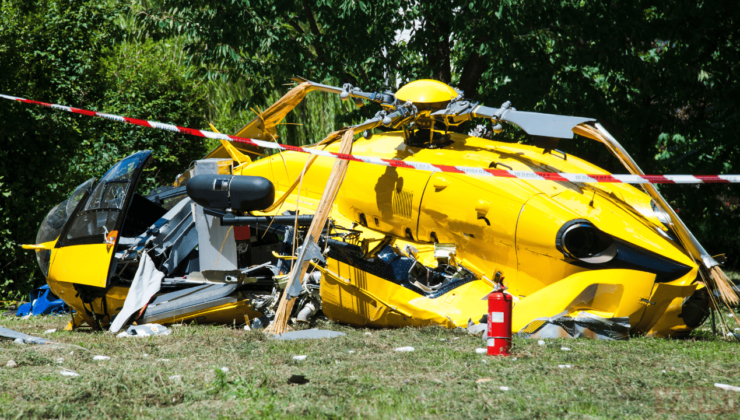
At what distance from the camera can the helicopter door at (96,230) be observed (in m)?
6.32

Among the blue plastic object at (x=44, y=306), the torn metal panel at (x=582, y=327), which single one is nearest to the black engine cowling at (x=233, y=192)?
the torn metal panel at (x=582, y=327)

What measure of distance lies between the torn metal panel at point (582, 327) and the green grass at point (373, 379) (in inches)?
6.9

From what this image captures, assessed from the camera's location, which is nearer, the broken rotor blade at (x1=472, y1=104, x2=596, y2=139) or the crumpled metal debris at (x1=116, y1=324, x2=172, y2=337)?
the broken rotor blade at (x1=472, y1=104, x2=596, y2=139)

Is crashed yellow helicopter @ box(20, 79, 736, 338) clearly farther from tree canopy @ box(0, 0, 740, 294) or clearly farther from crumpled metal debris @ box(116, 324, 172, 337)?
tree canopy @ box(0, 0, 740, 294)

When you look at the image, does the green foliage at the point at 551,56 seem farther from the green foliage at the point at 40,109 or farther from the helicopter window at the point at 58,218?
the helicopter window at the point at 58,218

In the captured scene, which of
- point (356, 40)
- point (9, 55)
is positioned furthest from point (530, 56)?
point (9, 55)

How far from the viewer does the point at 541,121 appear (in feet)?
18.8

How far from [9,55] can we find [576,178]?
813cm

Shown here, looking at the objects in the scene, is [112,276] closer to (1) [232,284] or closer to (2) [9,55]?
(1) [232,284]

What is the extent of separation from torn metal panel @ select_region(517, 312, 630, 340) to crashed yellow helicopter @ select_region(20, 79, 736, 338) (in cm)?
1

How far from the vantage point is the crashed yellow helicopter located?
5078 mm

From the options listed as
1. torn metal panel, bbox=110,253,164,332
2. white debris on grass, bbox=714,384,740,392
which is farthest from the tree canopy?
white debris on grass, bbox=714,384,740,392

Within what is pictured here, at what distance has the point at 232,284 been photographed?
6414 mm

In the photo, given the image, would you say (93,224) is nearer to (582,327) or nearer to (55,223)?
(55,223)
